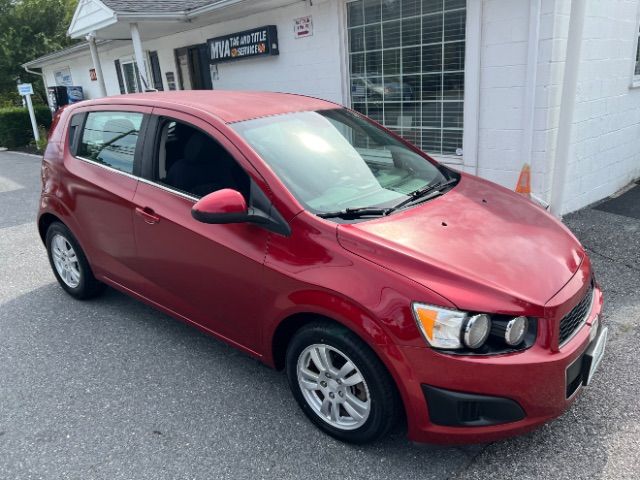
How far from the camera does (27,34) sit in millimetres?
24281

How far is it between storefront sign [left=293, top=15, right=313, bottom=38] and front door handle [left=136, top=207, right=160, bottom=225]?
210 inches

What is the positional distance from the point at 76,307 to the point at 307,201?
8.45 ft

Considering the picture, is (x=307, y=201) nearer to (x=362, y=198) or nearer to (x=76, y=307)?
(x=362, y=198)

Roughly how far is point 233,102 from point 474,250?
5.83 feet

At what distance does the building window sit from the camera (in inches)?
239

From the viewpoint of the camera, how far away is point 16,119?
1800 centimetres

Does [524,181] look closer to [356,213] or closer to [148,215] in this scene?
[356,213]

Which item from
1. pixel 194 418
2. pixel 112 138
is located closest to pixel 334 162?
pixel 194 418

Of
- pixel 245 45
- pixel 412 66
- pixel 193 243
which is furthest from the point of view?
pixel 245 45

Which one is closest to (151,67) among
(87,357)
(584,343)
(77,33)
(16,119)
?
(77,33)

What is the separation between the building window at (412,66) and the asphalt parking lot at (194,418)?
3010 millimetres

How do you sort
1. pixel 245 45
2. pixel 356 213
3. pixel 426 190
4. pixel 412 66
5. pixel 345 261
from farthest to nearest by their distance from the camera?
pixel 245 45
pixel 412 66
pixel 426 190
pixel 356 213
pixel 345 261

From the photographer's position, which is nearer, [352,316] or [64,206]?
[352,316]

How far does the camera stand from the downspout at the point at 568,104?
16.3 feet
